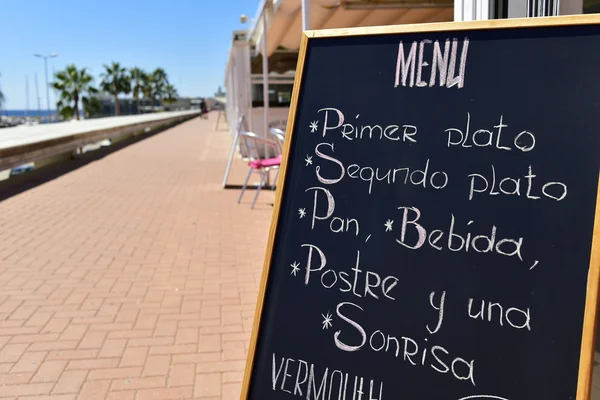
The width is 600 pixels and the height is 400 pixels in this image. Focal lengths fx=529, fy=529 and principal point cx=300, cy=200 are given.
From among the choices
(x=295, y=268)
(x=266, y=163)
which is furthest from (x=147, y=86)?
(x=295, y=268)

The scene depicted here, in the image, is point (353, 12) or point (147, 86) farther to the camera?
point (147, 86)

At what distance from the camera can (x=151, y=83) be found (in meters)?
85.1

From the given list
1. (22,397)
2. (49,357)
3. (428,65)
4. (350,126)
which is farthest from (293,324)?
(49,357)

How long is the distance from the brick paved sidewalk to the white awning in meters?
2.71

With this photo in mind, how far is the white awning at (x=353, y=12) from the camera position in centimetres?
643

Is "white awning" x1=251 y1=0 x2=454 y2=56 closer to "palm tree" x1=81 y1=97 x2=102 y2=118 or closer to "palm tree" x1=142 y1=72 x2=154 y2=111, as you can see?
"palm tree" x1=81 y1=97 x2=102 y2=118

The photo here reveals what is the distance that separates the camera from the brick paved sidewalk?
9.90ft

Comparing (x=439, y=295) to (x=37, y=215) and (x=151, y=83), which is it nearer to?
(x=37, y=215)

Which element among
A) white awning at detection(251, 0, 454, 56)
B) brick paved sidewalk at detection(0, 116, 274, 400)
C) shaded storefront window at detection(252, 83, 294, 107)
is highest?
white awning at detection(251, 0, 454, 56)

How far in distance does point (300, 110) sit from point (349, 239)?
606 millimetres

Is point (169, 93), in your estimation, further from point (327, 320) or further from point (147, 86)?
point (327, 320)

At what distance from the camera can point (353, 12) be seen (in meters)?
6.78

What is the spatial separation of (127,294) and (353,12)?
4.54 meters

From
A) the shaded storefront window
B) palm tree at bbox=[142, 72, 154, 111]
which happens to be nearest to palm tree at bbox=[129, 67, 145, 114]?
palm tree at bbox=[142, 72, 154, 111]
